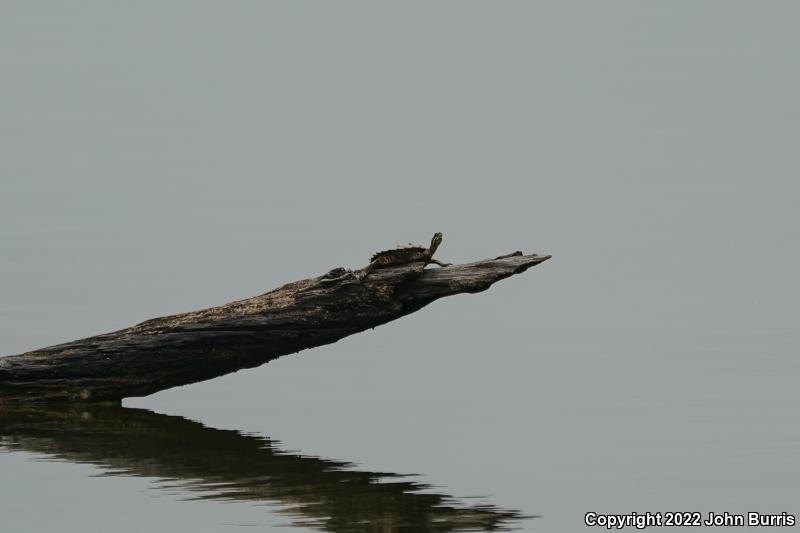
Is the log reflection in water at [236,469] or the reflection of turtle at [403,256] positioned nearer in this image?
the log reflection in water at [236,469]

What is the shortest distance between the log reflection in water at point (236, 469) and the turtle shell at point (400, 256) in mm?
2480

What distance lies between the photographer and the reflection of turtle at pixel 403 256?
2361 centimetres

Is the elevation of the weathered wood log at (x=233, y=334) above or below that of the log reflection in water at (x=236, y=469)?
above

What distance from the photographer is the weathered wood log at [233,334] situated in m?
23.6

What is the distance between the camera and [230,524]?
2000 cm

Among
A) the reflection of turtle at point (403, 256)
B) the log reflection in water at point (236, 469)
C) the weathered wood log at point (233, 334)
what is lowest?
the log reflection in water at point (236, 469)

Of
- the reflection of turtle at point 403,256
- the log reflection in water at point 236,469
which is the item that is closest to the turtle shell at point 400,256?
the reflection of turtle at point 403,256

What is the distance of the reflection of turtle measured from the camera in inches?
930

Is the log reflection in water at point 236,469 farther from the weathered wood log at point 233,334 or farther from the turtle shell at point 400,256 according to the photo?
the turtle shell at point 400,256

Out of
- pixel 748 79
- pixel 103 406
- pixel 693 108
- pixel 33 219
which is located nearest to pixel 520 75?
pixel 748 79

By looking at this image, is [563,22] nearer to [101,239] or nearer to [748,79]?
[748,79]

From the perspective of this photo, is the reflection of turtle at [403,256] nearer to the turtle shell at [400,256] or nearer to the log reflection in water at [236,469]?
the turtle shell at [400,256]

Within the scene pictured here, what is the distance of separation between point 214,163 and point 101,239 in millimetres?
15167

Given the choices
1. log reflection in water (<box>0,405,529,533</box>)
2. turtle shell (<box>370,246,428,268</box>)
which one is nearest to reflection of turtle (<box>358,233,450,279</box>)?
turtle shell (<box>370,246,428,268</box>)
